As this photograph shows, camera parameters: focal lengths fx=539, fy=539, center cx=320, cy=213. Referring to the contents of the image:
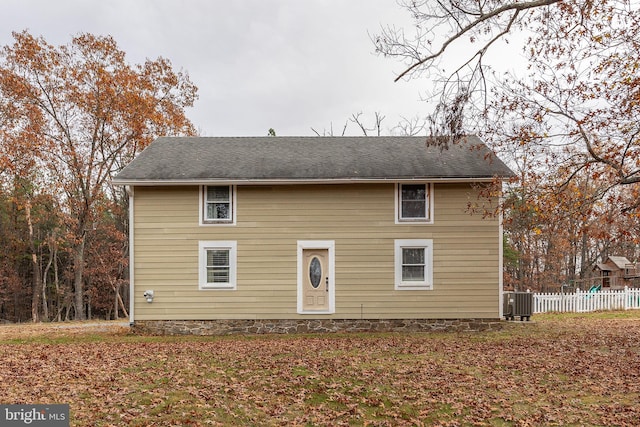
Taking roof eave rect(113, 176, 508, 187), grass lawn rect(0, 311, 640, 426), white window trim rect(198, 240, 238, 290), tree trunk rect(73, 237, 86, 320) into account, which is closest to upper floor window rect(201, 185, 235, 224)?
roof eave rect(113, 176, 508, 187)

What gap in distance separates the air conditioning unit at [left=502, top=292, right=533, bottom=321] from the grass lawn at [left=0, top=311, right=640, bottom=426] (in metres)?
2.92

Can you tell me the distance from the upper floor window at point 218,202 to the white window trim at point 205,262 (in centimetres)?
70

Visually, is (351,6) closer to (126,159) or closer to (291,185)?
(291,185)

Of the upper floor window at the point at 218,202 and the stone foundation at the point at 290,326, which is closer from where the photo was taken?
the stone foundation at the point at 290,326

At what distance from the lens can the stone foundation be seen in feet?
49.5

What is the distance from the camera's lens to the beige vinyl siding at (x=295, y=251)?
596 inches

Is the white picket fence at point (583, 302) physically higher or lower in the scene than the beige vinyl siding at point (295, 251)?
lower

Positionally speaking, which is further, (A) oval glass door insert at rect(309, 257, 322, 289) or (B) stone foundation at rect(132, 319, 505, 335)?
(A) oval glass door insert at rect(309, 257, 322, 289)

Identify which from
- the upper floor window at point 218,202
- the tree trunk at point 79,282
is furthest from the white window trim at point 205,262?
the tree trunk at point 79,282

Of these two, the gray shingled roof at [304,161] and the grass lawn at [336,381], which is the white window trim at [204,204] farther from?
the grass lawn at [336,381]

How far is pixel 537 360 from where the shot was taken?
10.4 metres

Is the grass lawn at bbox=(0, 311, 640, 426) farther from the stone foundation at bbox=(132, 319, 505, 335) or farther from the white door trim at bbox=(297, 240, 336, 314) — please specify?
the white door trim at bbox=(297, 240, 336, 314)

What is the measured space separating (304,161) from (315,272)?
132 inches

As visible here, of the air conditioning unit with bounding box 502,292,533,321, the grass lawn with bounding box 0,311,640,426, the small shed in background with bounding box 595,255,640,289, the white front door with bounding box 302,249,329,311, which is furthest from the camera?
the small shed in background with bounding box 595,255,640,289
